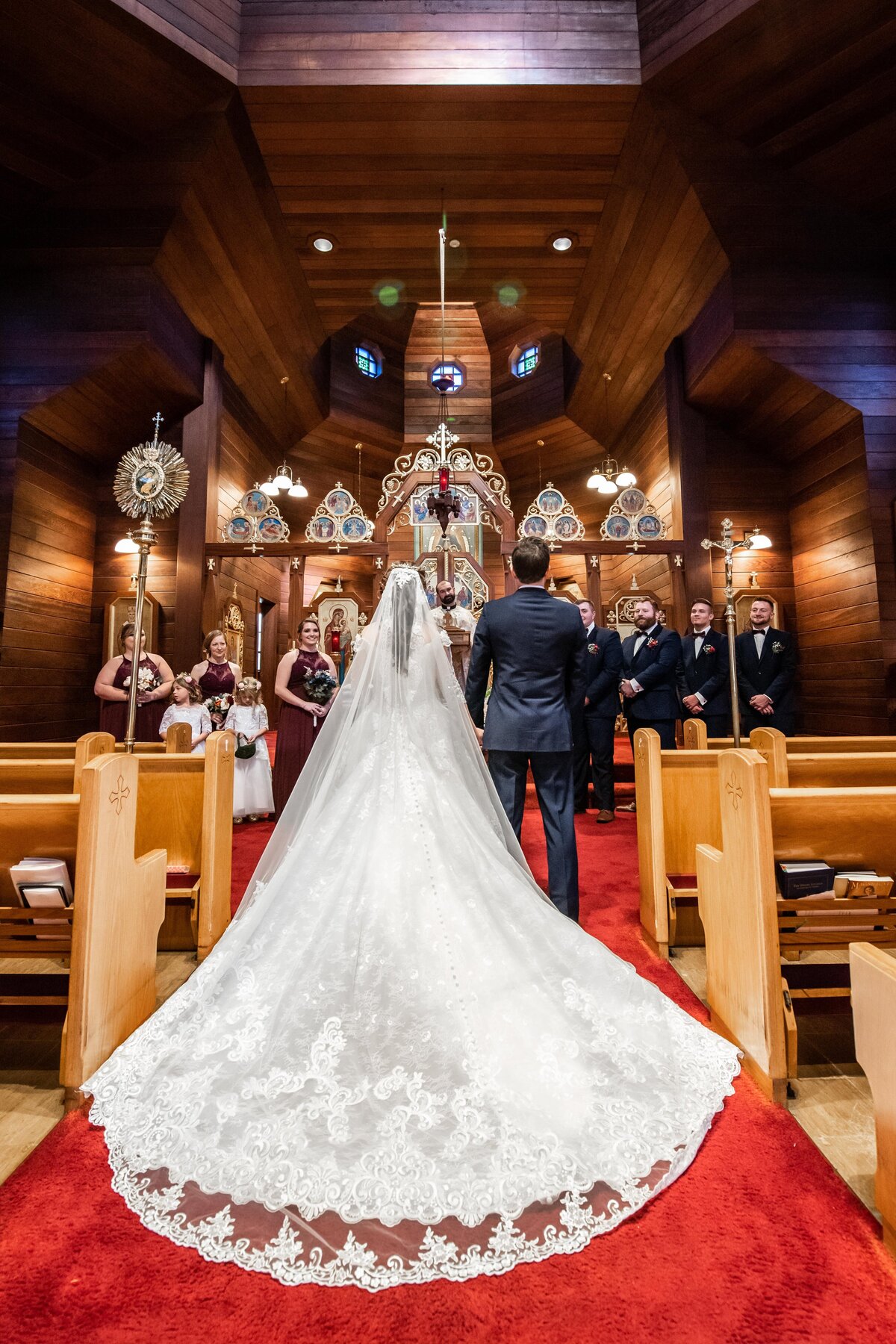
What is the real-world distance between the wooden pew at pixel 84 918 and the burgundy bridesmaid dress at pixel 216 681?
3248mm

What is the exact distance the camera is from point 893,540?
6.09 m

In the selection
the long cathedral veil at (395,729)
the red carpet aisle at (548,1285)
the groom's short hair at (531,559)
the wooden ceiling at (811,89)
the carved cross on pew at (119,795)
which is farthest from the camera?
the wooden ceiling at (811,89)

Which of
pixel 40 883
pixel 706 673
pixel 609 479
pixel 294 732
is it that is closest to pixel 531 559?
pixel 40 883

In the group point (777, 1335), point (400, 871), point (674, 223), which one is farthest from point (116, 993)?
point (674, 223)

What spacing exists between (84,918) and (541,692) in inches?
71.9

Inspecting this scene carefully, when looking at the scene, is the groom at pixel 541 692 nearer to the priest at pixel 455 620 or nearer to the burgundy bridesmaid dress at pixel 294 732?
the priest at pixel 455 620

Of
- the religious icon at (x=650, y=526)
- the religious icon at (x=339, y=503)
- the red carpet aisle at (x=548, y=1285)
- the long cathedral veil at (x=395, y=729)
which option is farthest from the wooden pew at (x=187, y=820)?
the religious icon at (x=650, y=526)

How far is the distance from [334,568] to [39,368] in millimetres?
7058

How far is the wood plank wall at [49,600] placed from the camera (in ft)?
20.8

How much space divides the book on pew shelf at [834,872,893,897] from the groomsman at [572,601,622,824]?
3.17 meters

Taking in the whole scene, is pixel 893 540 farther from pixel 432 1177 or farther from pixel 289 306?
pixel 289 306

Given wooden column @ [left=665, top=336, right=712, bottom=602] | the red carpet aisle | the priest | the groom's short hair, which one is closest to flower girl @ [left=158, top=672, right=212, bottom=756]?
the priest

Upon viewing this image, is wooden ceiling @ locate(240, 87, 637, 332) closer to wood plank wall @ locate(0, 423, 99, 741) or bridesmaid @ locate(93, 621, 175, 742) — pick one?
wood plank wall @ locate(0, 423, 99, 741)

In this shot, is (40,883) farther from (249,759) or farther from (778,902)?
(249,759)
